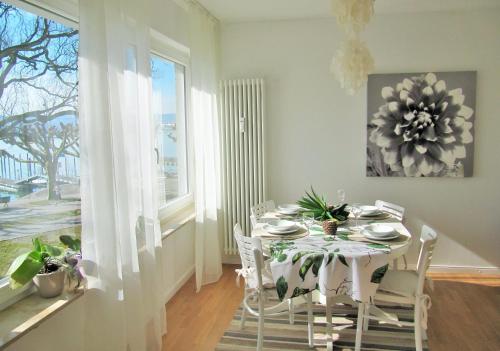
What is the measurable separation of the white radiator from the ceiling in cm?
Answer: 66

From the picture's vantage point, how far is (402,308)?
3.36 meters

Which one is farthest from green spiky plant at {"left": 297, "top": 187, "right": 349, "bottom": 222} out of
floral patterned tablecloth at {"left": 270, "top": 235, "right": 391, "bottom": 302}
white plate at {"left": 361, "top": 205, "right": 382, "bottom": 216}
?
floral patterned tablecloth at {"left": 270, "top": 235, "right": 391, "bottom": 302}

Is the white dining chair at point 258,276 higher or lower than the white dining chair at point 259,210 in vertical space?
lower

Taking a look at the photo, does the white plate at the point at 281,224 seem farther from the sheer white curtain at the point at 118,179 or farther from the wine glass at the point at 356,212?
the sheer white curtain at the point at 118,179

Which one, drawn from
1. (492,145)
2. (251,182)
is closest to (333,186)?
(251,182)

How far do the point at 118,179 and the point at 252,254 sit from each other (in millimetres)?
928

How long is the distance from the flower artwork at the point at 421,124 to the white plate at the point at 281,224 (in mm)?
1605

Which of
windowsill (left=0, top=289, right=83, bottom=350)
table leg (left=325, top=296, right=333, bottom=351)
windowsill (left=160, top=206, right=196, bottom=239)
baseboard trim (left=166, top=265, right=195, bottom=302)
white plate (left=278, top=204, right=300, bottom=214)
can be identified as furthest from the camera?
baseboard trim (left=166, top=265, right=195, bottom=302)

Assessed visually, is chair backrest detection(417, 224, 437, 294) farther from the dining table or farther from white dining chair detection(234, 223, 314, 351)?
white dining chair detection(234, 223, 314, 351)

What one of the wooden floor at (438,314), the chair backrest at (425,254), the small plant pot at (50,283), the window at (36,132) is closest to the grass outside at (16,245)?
the window at (36,132)

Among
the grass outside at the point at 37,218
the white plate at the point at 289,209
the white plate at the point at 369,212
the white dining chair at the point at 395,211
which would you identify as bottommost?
the white dining chair at the point at 395,211

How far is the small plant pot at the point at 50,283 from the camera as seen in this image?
2.07m

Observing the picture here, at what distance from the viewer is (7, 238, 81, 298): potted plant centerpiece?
1976mm

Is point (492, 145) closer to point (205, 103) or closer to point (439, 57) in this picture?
point (439, 57)
